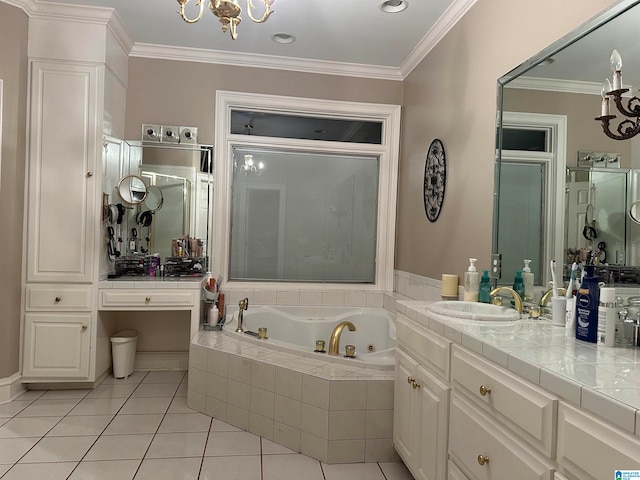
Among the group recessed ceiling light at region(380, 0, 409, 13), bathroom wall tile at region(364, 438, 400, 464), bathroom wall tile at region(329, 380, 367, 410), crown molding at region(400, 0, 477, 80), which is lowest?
bathroom wall tile at region(364, 438, 400, 464)

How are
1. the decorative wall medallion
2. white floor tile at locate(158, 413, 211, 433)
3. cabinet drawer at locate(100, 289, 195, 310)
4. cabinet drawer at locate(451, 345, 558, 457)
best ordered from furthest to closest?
cabinet drawer at locate(100, 289, 195, 310) < the decorative wall medallion < white floor tile at locate(158, 413, 211, 433) < cabinet drawer at locate(451, 345, 558, 457)

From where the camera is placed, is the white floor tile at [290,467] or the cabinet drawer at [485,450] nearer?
the cabinet drawer at [485,450]

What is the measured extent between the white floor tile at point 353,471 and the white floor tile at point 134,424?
3.49 ft

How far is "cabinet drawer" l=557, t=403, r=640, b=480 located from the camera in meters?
0.84

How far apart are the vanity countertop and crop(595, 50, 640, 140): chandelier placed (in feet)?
2.36

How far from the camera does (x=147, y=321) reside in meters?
3.61

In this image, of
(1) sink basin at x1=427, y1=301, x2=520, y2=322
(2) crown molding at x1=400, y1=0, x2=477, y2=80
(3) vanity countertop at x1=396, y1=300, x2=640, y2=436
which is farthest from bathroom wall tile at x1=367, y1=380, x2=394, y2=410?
(2) crown molding at x1=400, y1=0, x2=477, y2=80

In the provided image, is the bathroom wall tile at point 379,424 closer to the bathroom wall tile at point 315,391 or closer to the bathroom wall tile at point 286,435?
the bathroom wall tile at point 315,391

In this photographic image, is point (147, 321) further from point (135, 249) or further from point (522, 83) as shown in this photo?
point (522, 83)

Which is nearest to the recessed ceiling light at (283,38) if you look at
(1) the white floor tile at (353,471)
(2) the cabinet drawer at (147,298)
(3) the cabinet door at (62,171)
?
(3) the cabinet door at (62,171)

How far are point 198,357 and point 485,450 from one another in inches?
76.6

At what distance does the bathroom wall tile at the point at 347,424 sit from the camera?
219 centimetres

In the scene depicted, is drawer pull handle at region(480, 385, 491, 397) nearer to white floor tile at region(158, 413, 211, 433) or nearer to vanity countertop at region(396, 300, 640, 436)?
vanity countertop at region(396, 300, 640, 436)

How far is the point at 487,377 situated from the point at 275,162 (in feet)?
9.42
